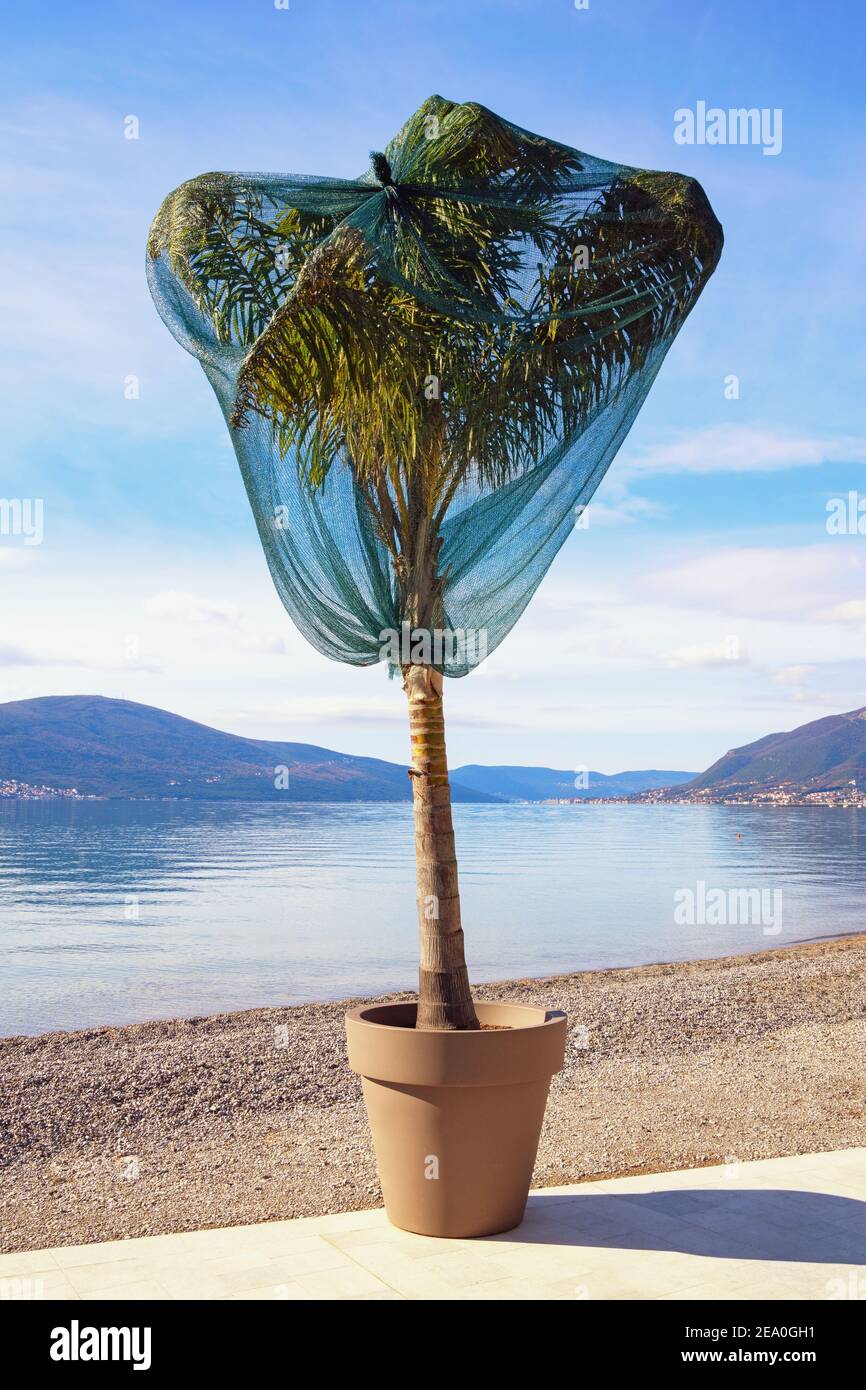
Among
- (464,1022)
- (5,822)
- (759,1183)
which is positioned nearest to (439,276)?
(464,1022)

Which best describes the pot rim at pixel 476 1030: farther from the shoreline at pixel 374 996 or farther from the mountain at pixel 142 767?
the mountain at pixel 142 767

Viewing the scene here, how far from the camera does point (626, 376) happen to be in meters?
5.24

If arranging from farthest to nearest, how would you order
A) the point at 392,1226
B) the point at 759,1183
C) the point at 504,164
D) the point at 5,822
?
the point at 5,822 < the point at 759,1183 < the point at 504,164 < the point at 392,1226

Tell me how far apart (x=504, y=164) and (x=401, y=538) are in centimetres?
167

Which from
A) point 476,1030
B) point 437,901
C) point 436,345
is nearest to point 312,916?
point 437,901

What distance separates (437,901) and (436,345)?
2350 mm

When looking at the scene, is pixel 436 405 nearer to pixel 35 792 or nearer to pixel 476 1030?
pixel 476 1030

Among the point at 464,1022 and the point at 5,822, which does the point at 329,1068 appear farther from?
the point at 5,822

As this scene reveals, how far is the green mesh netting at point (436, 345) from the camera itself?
15.6 ft

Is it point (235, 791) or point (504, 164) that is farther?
point (235, 791)

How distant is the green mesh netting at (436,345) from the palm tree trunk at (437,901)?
0.54m

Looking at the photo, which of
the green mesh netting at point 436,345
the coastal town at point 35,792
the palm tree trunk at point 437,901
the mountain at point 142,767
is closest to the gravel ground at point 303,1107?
the palm tree trunk at point 437,901

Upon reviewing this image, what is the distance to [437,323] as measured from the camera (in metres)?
4.87

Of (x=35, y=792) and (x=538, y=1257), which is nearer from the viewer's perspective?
(x=538, y=1257)
